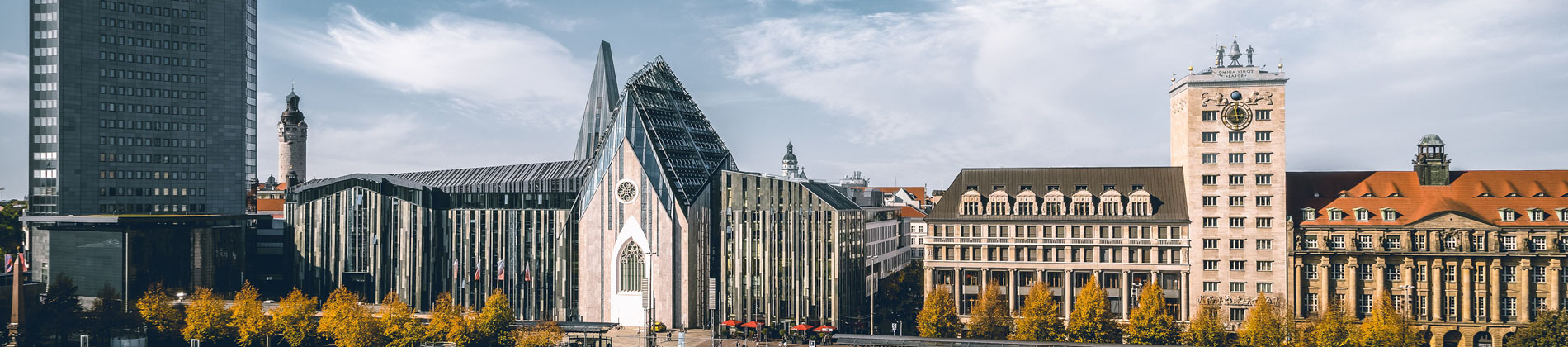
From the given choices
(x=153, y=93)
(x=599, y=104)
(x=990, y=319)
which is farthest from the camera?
(x=599, y=104)

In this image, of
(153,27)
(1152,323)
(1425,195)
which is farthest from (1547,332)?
(153,27)

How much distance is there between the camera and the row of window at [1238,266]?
110 meters

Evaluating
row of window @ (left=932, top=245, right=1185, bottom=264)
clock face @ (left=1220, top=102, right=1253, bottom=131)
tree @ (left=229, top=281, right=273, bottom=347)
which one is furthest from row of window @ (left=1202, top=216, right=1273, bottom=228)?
tree @ (left=229, top=281, right=273, bottom=347)

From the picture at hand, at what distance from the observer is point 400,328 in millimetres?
105688

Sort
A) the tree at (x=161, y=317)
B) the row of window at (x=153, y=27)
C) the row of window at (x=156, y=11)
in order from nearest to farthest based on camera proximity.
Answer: the tree at (x=161, y=317), the row of window at (x=153, y=27), the row of window at (x=156, y=11)

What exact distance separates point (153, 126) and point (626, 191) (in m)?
70.8

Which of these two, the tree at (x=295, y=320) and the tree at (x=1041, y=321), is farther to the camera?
the tree at (x=295, y=320)

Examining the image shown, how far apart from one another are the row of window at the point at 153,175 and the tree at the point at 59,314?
26.1m

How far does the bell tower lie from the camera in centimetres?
11225

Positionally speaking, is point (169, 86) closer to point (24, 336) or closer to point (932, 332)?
point (24, 336)

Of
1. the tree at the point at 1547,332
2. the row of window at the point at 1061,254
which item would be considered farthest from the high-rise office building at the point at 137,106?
the tree at the point at 1547,332

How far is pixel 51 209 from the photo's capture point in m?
142

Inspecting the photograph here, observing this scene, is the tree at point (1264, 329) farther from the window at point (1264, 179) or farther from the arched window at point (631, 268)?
the arched window at point (631, 268)

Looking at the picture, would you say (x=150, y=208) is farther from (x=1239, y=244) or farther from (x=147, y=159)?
(x=1239, y=244)
